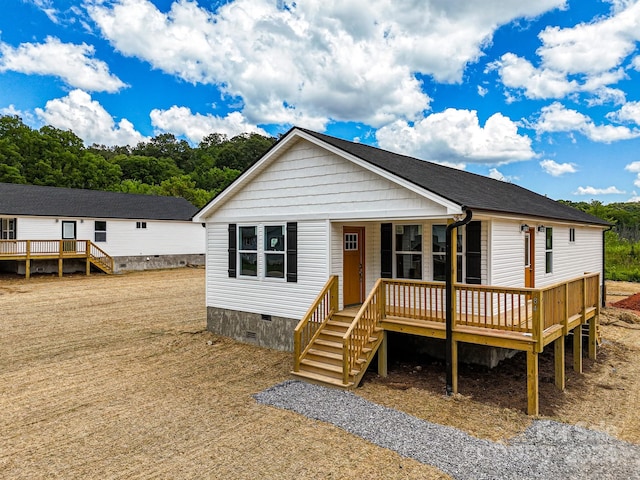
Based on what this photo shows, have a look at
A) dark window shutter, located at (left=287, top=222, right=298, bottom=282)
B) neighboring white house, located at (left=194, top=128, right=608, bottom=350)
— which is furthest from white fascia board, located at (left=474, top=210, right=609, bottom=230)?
dark window shutter, located at (left=287, top=222, right=298, bottom=282)

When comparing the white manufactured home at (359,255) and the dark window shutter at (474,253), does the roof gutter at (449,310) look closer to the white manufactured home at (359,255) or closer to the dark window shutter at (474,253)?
the white manufactured home at (359,255)

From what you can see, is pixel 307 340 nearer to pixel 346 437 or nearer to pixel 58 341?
pixel 346 437

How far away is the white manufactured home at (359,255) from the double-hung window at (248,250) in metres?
0.03

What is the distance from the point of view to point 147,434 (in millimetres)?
5852

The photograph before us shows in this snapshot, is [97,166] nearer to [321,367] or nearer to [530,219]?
[321,367]

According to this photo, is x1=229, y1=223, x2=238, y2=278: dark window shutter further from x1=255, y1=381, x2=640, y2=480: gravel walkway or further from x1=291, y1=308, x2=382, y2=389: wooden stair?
x1=255, y1=381, x2=640, y2=480: gravel walkway

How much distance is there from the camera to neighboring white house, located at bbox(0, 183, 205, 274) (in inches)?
942

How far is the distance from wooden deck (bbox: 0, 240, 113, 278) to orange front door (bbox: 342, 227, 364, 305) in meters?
20.6

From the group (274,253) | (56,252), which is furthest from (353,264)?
(56,252)

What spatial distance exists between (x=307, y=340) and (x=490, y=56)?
17781 millimetres

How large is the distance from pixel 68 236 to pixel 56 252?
5.31 ft

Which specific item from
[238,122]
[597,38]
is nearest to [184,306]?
[597,38]

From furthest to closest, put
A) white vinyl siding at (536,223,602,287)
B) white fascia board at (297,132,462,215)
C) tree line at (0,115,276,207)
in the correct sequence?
Answer: 1. tree line at (0,115,276,207)
2. white vinyl siding at (536,223,602,287)
3. white fascia board at (297,132,462,215)

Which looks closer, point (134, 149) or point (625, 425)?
point (625, 425)
